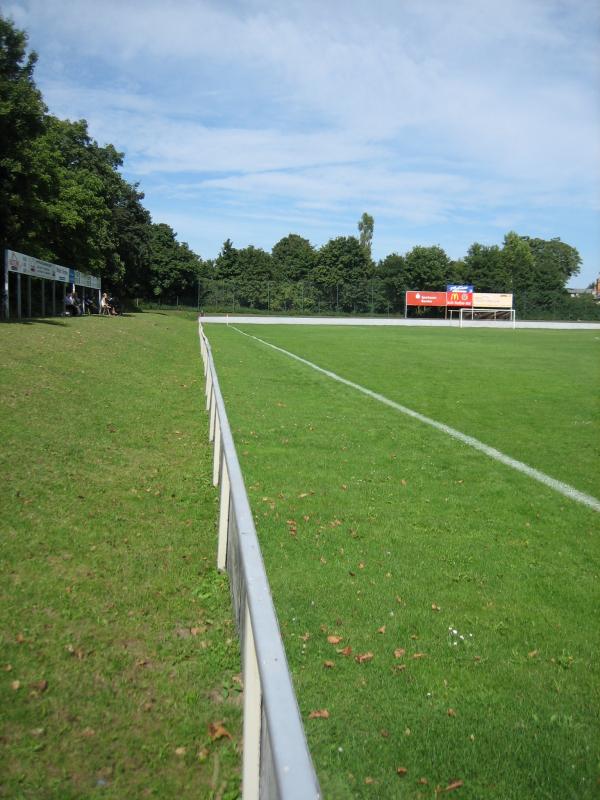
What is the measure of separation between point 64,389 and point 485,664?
990 cm

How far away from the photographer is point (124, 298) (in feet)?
235

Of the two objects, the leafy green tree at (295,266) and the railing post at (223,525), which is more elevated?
the leafy green tree at (295,266)

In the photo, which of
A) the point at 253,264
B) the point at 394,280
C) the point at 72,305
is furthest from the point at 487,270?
the point at 72,305

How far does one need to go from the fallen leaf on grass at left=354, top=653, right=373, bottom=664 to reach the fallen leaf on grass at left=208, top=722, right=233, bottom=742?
2.94ft

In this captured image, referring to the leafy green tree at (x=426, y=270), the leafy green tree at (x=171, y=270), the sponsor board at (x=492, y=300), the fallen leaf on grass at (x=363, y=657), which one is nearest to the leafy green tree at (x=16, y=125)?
the fallen leaf on grass at (x=363, y=657)

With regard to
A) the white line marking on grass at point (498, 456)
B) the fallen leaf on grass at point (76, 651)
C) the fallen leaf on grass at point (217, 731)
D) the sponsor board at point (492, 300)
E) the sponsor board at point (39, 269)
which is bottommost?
the fallen leaf on grass at point (217, 731)

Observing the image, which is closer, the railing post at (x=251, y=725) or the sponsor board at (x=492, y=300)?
the railing post at (x=251, y=725)

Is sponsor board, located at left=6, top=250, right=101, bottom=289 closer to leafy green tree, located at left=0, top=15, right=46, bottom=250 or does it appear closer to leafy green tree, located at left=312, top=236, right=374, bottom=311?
leafy green tree, located at left=0, top=15, right=46, bottom=250

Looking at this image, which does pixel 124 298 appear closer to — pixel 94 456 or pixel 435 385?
pixel 435 385

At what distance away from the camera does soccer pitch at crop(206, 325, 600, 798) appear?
302 centimetres

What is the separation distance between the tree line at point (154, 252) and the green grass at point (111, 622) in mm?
25641

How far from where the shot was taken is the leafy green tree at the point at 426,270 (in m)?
→ 91.6

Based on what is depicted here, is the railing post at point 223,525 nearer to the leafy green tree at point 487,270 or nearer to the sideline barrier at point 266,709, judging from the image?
the sideline barrier at point 266,709

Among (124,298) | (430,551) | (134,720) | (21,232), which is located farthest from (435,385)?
(124,298)
